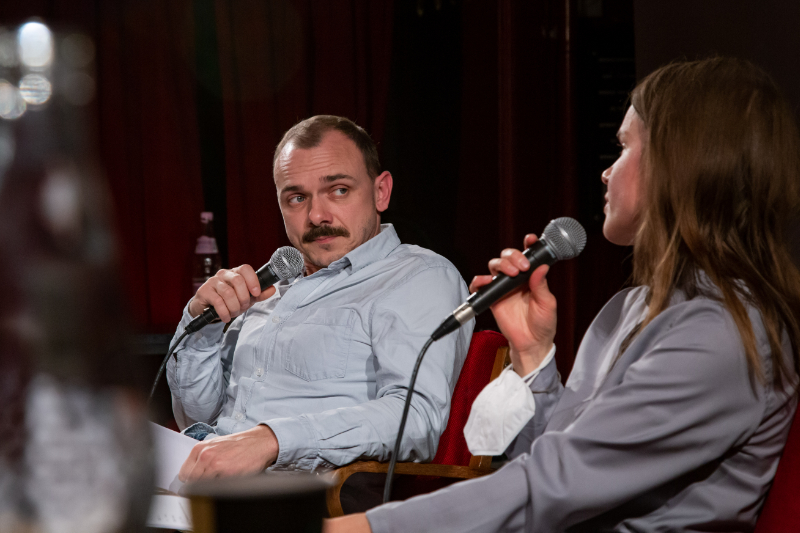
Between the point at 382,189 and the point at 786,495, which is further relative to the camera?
the point at 382,189

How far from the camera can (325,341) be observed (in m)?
1.67

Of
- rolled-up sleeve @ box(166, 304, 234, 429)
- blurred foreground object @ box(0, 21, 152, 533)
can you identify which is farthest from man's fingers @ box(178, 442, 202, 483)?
blurred foreground object @ box(0, 21, 152, 533)

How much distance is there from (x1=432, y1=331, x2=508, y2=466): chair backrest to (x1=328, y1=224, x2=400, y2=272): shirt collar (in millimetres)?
353

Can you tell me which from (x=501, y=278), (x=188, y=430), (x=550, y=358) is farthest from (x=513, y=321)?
(x=188, y=430)

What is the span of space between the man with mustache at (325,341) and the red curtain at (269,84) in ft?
3.76

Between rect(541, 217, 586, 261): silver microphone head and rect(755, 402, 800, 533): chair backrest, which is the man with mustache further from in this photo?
rect(755, 402, 800, 533): chair backrest

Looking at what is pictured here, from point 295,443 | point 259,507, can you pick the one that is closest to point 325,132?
point 295,443

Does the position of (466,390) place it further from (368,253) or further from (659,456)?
(659,456)

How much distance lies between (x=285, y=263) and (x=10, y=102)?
55.7 inches

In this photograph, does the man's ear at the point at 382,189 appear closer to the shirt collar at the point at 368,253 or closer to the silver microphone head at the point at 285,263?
the shirt collar at the point at 368,253

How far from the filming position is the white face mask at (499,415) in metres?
1.11

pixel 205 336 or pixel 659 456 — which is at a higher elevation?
pixel 659 456

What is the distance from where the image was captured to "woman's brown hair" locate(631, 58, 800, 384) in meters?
0.95

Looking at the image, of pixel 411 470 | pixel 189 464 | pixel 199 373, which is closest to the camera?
pixel 189 464
